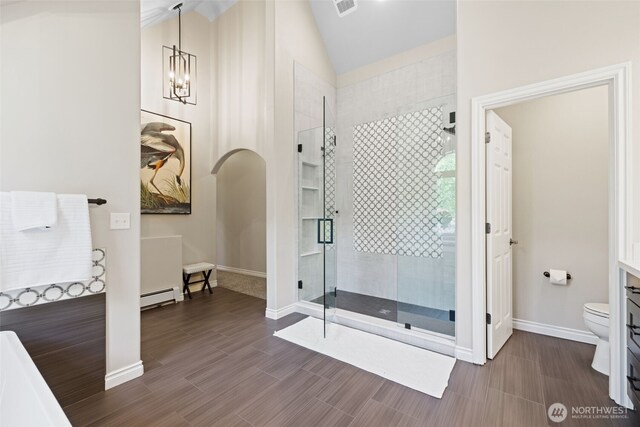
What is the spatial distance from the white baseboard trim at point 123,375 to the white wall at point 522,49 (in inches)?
102

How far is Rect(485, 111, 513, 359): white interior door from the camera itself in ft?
7.80

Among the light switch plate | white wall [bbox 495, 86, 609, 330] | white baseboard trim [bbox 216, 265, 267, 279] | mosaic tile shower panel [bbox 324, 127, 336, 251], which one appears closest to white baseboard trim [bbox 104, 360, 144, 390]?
the light switch plate

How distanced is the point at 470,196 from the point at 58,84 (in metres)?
3.05

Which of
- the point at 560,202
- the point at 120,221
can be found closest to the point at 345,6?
the point at 560,202

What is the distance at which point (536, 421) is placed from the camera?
5.52 ft

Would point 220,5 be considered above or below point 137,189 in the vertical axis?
above

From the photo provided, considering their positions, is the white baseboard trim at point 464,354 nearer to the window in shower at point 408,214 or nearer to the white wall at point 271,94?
the window in shower at point 408,214

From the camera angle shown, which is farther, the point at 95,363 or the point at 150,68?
the point at 150,68

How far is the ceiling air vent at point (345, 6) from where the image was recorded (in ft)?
11.8

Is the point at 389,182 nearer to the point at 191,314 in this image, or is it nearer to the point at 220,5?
the point at 191,314

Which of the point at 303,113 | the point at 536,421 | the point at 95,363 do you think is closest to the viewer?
the point at 536,421

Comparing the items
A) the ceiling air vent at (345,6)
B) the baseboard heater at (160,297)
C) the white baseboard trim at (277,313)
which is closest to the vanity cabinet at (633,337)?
the white baseboard trim at (277,313)

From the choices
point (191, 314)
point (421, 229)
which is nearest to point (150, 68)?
point (191, 314)

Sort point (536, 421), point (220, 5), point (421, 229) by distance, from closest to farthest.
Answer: point (536, 421), point (421, 229), point (220, 5)
